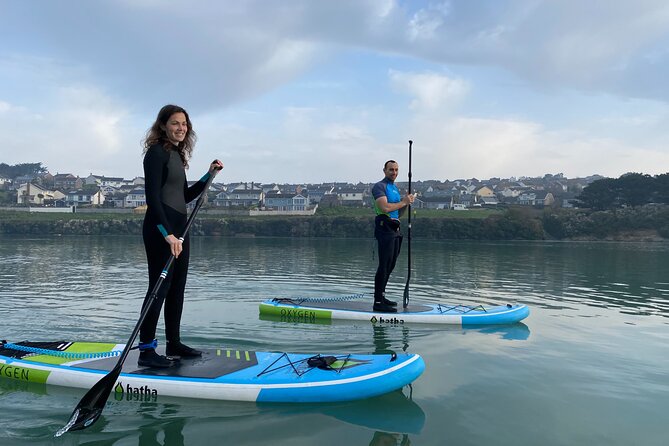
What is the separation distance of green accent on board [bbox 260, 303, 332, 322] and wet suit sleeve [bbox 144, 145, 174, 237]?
207 inches

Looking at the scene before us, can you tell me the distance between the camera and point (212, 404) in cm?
561

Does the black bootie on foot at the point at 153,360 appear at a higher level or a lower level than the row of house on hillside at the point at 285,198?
lower

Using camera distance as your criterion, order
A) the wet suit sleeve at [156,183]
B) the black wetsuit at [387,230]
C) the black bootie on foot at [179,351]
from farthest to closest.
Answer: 1. the black wetsuit at [387,230]
2. the black bootie on foot at [179,351]
3. the wet suit sleeve at [156,183]

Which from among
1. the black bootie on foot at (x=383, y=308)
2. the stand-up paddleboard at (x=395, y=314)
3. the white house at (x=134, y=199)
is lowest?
the stand-up paddleboard at (x=395, y=314)

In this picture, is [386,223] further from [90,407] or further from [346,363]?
[90,407]

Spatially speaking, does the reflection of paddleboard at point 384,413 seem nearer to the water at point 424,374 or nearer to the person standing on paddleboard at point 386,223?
the water at point 424,374

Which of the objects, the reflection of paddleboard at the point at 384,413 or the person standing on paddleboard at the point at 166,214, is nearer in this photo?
the reflection of paddleboard at the point at 384,413

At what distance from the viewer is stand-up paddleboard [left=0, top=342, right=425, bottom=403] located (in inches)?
222

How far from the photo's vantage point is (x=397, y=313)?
10289 millimetres

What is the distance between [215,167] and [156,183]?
79cm

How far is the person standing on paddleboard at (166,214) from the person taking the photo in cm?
588

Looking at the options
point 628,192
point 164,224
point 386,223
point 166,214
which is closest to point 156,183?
point 166,214

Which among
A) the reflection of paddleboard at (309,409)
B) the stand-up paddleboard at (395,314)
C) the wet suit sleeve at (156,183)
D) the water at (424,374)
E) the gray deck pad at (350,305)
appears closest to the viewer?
the water at (424,374)

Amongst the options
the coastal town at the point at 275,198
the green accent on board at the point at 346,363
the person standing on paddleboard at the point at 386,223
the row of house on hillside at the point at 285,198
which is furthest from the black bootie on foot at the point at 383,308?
the row of house on hillside at the point at 285,198
